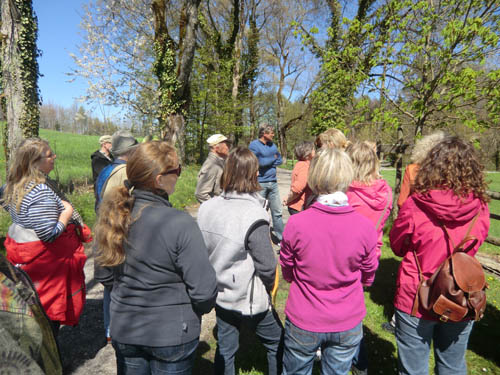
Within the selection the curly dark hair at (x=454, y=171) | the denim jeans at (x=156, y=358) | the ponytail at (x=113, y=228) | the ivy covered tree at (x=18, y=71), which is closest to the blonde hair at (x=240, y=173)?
the ponytail at (x=113, y=228)

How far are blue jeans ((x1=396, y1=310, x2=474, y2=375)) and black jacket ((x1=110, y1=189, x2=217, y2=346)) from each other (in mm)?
1395

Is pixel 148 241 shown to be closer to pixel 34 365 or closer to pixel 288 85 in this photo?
pixel 34 365

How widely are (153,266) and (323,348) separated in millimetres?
1236

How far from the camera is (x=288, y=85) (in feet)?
99.3

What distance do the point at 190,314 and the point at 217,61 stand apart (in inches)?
822

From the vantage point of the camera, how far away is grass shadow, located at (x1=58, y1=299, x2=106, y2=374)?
2795 millimetres

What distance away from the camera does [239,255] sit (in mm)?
1942

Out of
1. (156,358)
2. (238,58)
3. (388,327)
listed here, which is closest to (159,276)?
(156,358)

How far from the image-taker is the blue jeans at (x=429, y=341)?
1914 mm

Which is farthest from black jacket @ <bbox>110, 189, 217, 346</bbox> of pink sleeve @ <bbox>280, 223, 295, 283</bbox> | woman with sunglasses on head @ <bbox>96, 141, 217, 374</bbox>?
pink sleeve @ <bbox>280, 223, 295, 283</bbox>

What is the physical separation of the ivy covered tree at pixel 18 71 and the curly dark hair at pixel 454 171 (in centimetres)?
794

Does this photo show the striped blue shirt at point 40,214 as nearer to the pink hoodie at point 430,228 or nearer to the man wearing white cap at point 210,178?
the man wearing white cap at point 210,178

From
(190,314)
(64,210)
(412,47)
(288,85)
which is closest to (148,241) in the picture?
(190,314)

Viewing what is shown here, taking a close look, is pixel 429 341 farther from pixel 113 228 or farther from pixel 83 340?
pixel 83 340
